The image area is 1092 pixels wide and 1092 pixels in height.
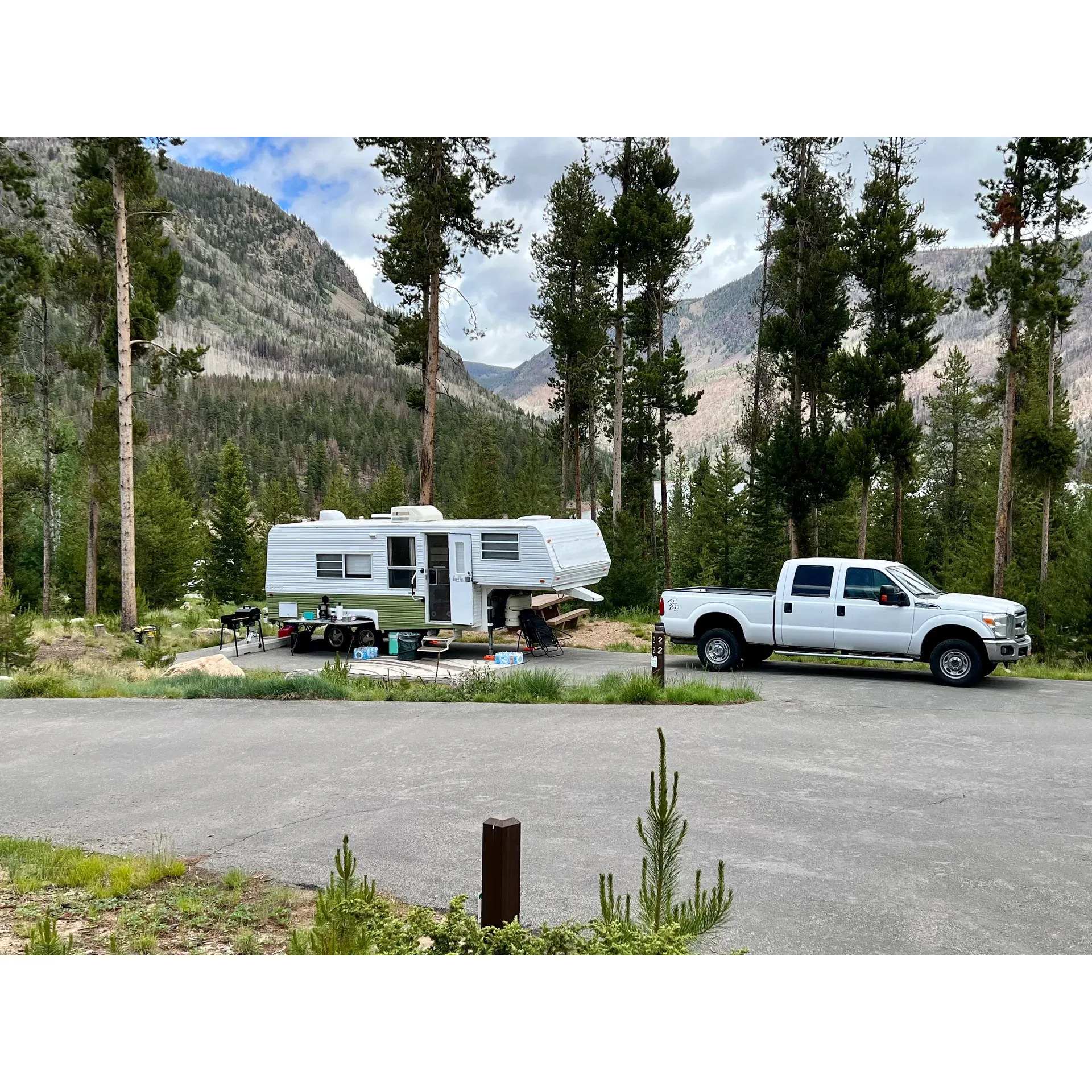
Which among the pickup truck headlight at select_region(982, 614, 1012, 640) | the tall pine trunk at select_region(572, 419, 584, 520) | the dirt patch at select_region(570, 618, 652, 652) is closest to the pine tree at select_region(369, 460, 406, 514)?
the tall pine trunk at select_region(572, 419, 584, 520)

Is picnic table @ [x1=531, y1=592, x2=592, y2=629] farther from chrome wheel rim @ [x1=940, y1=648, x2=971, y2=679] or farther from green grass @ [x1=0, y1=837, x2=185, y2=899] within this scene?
green grass @ [x1=0, y1=837, x2=185, y2=899]

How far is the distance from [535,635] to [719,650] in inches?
154

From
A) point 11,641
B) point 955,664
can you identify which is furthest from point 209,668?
point 955,664

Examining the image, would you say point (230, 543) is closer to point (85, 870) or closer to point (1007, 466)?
point (1007, 466)

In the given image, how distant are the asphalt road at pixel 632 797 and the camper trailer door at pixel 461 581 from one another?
4.94m

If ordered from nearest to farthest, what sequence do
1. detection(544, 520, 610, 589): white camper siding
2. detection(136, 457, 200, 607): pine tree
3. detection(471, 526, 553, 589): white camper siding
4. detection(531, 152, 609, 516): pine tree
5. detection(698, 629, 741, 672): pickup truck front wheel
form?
1. detection(698, 629, 741, 672): pickup truck front wheel
2. detection(471, 526, 553, 589): white camper siding
3. detection(544, 520, 610, 589): white camper siding
4. detection(531, 152, 609, 516): pine tree
5. detection(136, 457, 200, 607): pine tree

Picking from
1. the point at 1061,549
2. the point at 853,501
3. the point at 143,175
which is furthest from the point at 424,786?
the point at 853,501

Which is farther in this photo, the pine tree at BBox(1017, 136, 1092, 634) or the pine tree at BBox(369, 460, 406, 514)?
the pine tree at BBox(369, 460, 406, 514)

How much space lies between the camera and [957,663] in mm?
12945

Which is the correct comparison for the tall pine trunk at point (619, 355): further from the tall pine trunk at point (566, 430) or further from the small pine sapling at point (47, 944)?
the small pine sapling at point (47, 944)

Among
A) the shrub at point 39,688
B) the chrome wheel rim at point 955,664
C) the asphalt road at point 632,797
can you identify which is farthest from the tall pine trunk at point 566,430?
the asphalt road at point 632,797

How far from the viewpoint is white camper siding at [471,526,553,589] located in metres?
16.2

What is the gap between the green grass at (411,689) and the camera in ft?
38.9

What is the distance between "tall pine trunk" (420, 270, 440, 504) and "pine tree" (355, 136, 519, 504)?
2cm
